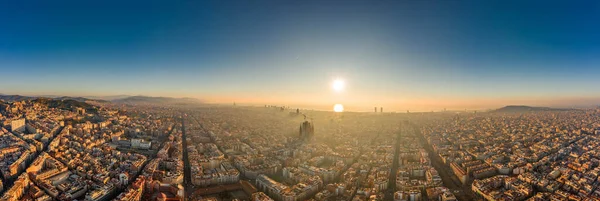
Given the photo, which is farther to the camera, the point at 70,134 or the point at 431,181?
the point at 70,134

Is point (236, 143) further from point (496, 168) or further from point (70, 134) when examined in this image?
point (496, 168)

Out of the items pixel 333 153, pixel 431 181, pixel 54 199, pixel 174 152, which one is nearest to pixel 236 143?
pixel 174 152

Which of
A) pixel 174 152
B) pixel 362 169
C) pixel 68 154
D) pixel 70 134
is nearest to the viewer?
pixel 362 169

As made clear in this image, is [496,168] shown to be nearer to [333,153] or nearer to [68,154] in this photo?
[333,153]

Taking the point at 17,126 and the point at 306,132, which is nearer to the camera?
the point at 17,126

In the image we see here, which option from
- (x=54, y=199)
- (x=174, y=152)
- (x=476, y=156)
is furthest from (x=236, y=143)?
(x=476, y=156)

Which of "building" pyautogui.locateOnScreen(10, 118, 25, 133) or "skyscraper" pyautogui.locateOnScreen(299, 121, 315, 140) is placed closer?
"building" pyautogui.locateOnScreen(10, 118, 25, 133)

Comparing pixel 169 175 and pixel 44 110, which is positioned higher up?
pixel 44 110

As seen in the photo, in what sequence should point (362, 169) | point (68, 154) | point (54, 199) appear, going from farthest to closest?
point (68, 154) → point (362, 169) → point (54, 199)

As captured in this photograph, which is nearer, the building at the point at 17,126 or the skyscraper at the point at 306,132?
the building at the point at 17,126
